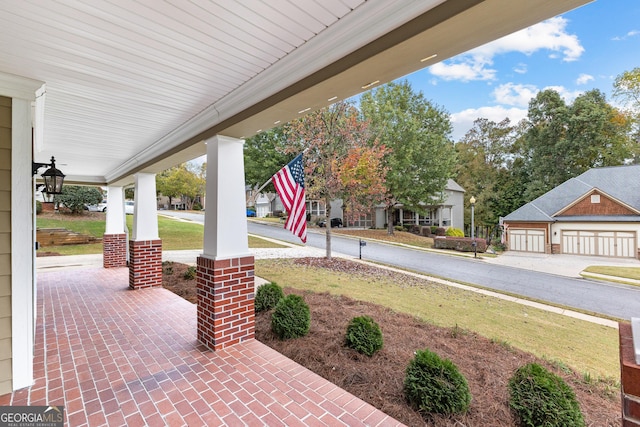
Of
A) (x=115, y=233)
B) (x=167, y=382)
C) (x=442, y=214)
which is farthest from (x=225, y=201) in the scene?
(x=442, y=214)

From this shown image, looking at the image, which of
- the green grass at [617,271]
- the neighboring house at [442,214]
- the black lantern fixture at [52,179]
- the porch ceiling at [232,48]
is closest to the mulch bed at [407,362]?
the porch ceiling at [232,48]

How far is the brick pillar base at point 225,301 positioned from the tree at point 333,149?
23.5ft

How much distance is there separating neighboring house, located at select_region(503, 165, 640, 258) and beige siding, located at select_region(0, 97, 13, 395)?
15.5 metres

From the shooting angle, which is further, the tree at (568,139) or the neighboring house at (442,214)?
the neighboring house at (442,214)

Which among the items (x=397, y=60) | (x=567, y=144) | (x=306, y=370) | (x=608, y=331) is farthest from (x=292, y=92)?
(x=567, y=144)

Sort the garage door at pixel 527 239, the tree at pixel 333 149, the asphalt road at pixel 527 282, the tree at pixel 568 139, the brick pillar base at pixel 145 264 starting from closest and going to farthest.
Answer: the brick pillar base at pixel 145 264 < the asphalt road at pixel 527 282 < the tree at pixel 333 149 < the tree at pixel 568 139 < the garage door at pixel 527 239

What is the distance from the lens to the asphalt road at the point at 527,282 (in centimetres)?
681

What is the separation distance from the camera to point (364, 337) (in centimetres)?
319

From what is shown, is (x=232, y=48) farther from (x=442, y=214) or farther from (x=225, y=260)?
(x=442, y=214)

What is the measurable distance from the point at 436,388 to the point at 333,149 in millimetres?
9048

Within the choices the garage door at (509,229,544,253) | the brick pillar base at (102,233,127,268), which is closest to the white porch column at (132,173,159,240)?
the brick pillar base at (102,233,127,268)

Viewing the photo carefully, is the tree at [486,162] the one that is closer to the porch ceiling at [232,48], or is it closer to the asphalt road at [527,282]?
the asphalt road at [527,282]

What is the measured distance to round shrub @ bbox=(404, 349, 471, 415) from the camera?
2230mm

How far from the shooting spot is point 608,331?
5109mm
